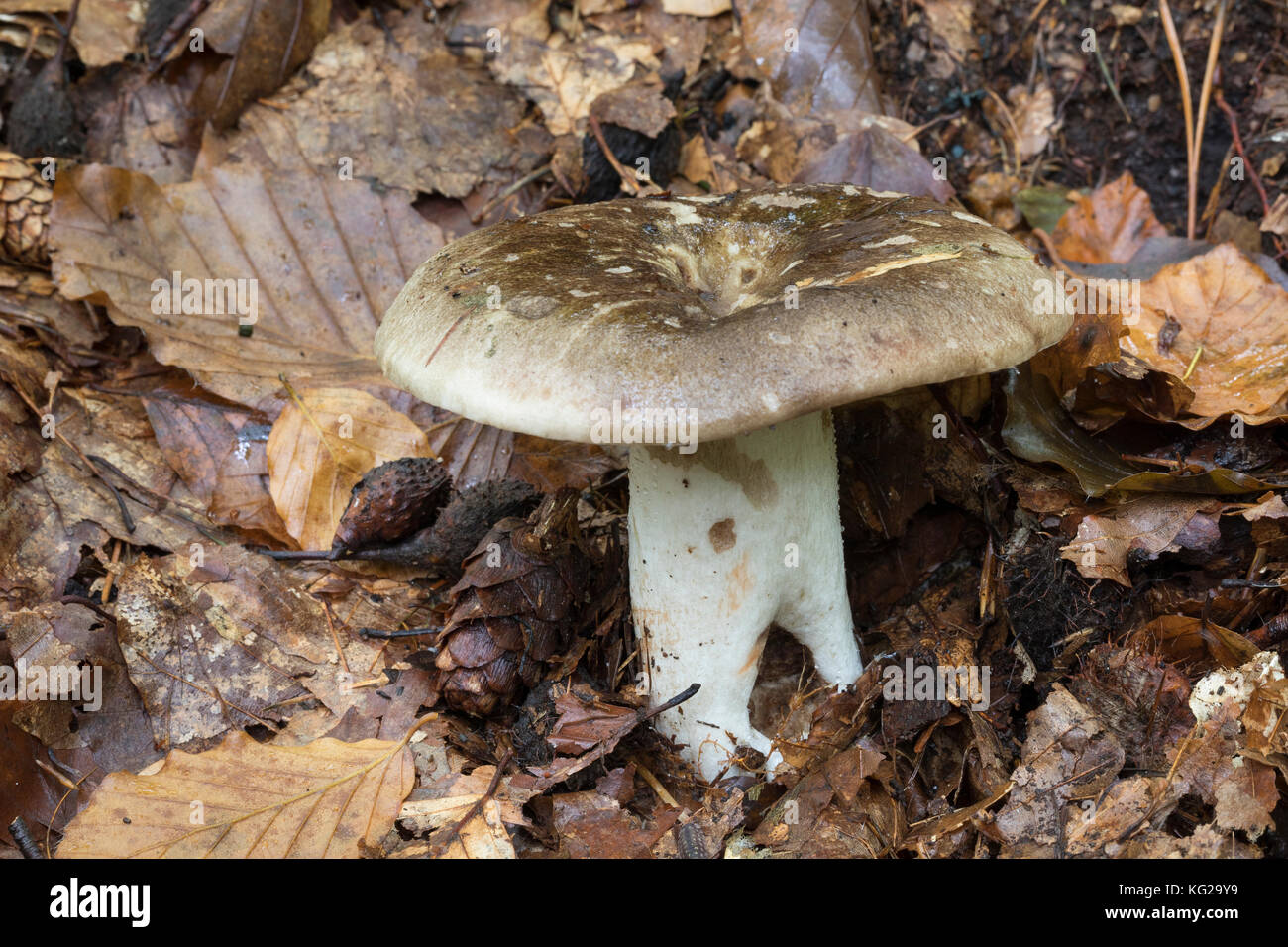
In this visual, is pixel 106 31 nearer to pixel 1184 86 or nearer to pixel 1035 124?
pixel 1035 124

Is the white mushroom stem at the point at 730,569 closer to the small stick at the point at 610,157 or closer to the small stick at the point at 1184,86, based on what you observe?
the small stick at the point at 610,157

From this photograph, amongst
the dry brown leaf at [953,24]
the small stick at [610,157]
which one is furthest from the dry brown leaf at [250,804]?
the dry brown leaf at [953,24]

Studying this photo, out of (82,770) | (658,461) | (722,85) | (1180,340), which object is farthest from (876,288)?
(722,85)

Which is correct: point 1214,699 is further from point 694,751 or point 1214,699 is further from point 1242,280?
point 1242,280

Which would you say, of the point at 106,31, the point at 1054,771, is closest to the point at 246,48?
the point at 106,31

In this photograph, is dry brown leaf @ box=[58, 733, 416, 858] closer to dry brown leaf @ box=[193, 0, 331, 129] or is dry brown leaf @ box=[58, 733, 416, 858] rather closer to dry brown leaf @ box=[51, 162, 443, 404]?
dry brown leaf @ box=[51, 162, 443, 404]

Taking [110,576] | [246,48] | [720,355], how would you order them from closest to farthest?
[720,355] < [110,576] < [246,48]
